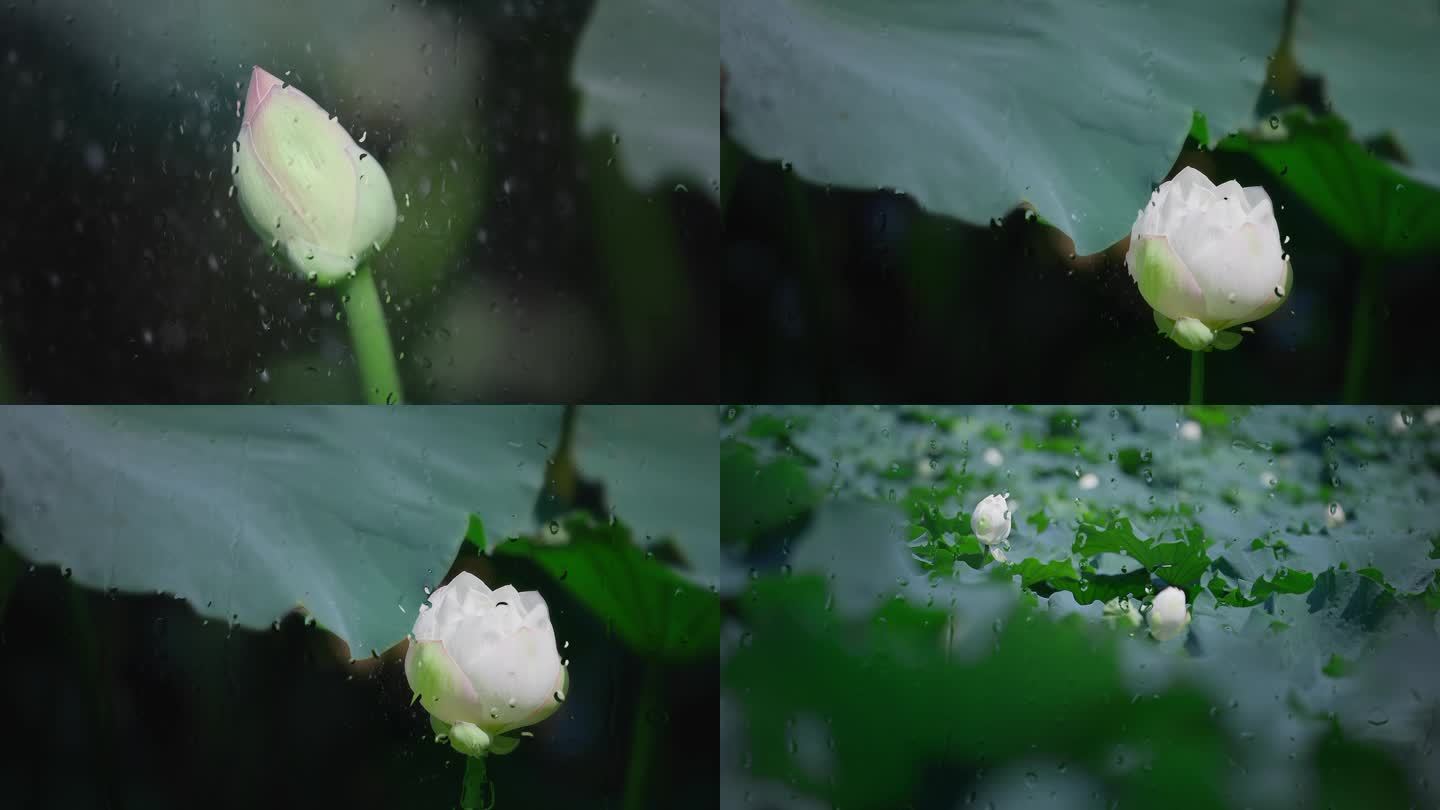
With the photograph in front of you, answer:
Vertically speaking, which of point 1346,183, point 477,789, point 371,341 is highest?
point 1346,183

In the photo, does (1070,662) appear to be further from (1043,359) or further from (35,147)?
(35,147)

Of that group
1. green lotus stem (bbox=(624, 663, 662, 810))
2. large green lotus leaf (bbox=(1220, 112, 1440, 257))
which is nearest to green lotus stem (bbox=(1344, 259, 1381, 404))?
large green lotus leaf (bbox=(1220, 112, 1440, 257))

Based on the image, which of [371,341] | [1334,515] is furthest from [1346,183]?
[371,341]

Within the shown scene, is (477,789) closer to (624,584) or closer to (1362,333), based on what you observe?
(624,584)

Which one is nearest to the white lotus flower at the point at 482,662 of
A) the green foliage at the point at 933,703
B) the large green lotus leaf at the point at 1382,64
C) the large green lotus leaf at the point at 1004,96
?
the green foliage at the point at 933,703

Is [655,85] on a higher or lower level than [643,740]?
higher

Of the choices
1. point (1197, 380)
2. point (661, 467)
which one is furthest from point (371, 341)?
point (1197, 380)
